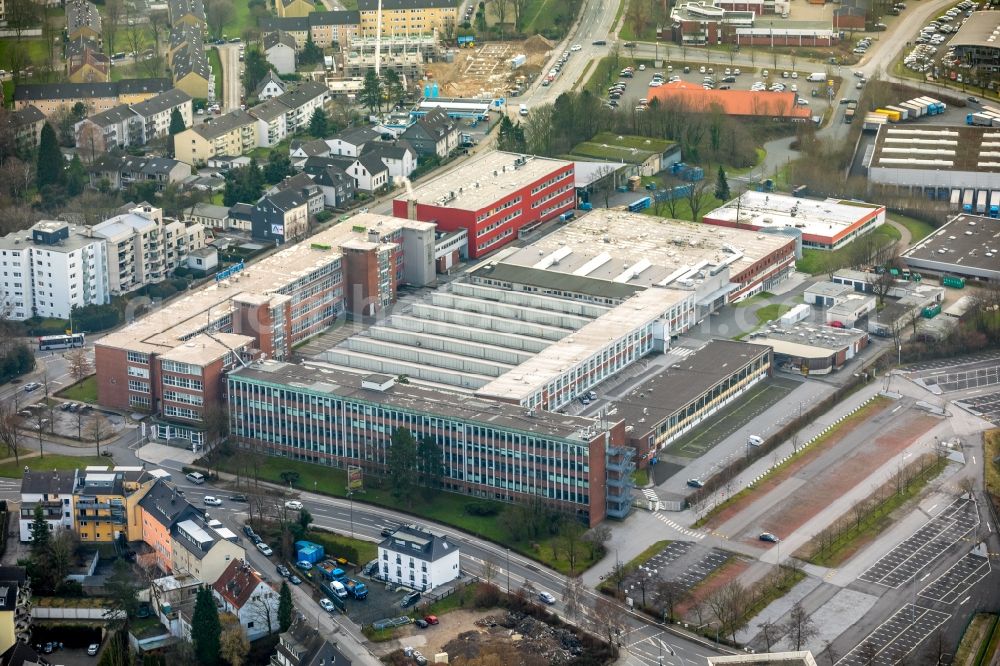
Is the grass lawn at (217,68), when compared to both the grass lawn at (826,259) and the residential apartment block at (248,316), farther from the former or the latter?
the grass lawn at (826,259)

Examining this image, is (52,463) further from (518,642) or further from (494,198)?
(494,198)

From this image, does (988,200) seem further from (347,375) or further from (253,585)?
(253,585)

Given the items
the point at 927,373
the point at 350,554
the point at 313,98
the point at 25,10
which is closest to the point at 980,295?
the point at 927,373

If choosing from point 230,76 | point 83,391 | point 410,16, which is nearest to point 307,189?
point 83,391

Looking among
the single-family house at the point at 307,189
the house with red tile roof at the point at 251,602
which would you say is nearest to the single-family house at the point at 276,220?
the single-family house at the point at 307,189

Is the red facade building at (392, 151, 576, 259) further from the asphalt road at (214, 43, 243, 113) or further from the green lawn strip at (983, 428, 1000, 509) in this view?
the green lawn strip at (983, 428, 1000, 509)

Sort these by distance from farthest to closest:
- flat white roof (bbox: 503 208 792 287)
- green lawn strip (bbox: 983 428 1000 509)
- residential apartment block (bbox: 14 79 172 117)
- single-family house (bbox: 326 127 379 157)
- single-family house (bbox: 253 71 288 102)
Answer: single-family house (bbox: 253 71 288 102) < residential apartment block (bbox: 14 79 172 117) < single-family house (bbox: 326 127 379 157) < flat white roof (bbox: 503 208 792 287) < green lawn strip (bbox: 983 428 1000 509)

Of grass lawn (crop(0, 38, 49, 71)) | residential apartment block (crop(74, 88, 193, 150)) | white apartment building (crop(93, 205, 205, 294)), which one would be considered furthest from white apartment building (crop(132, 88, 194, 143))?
white apartment building (crop(93, 205, 205, 294))
